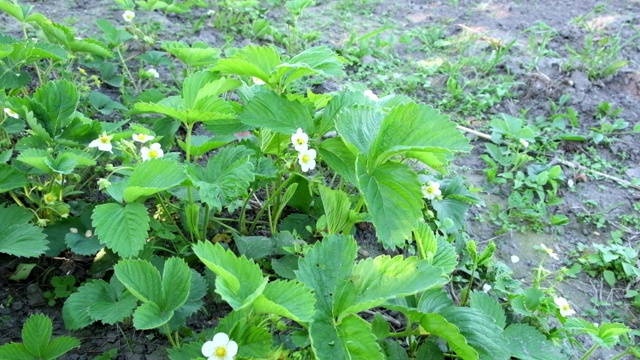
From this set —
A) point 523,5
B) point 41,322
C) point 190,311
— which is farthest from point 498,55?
point 41,322

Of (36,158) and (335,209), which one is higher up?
(36,158)

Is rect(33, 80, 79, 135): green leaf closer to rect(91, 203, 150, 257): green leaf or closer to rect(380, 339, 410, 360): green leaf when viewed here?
rect(91, 203, 150, 257): green leaf

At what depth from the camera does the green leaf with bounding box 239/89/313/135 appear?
5.55 ft

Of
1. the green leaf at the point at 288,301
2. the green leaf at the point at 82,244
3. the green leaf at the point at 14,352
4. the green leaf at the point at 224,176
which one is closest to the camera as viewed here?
the green leaf at the point at 288,301

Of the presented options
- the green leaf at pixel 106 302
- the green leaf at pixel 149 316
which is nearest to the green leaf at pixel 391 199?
the green leaf at pixel 149 316

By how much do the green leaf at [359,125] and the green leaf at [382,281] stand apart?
354mm

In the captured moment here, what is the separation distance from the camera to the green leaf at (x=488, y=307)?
5.47 feet

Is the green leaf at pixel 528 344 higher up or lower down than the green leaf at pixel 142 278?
lower down

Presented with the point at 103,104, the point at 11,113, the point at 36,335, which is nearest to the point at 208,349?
the point at 36,335

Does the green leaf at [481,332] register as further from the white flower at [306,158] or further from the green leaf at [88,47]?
the green leaf at [88,47]

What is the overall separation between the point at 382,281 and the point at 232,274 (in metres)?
0.37

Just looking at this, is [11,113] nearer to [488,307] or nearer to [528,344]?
[488,307]

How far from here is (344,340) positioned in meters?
1.26

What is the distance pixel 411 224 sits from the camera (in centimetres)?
148
